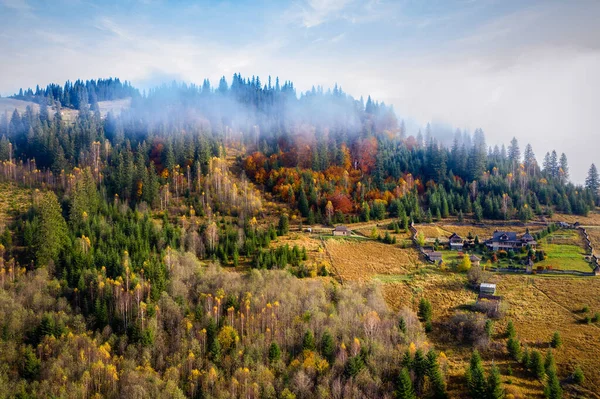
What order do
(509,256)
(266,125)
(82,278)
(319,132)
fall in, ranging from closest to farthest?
(82,278), (509,256), (319,132), (266,125)

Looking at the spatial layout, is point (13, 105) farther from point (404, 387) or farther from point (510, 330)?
Answer: point (510, 330)

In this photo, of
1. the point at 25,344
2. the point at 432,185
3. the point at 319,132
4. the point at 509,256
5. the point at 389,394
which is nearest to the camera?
the point at 389,394

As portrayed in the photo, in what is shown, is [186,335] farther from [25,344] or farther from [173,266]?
[25,344]

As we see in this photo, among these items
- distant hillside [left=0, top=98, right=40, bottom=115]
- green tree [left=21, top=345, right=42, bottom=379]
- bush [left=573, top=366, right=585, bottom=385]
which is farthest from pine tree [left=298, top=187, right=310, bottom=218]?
distant hillside [left=0, top=98, right=40, bottom=115]

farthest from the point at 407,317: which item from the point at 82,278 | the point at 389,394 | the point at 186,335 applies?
the point at 82,278

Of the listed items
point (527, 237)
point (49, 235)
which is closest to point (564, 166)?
point (527, 237)

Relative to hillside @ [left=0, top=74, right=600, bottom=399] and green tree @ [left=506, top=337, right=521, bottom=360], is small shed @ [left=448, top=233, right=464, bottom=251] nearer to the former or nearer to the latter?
hillside @ [left=0, top=74, right=600, bottom=399]
